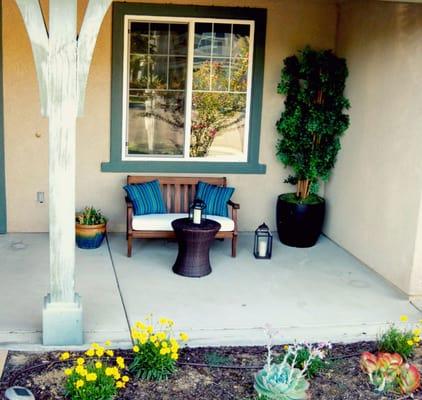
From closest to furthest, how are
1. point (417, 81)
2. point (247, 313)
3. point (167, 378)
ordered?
point (167, 378) < point (247, 313) < point (417, 81)

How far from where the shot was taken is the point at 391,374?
3.97 m

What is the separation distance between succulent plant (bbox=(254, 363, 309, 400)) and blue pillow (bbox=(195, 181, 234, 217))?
10.4 feet

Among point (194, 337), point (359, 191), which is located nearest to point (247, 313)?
point (194, 337)

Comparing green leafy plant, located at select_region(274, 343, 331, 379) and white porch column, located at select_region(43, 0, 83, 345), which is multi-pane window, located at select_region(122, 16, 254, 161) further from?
green leafy plant, located at select_region(274, 343, 331, 379)

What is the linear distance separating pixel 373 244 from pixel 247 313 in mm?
1876

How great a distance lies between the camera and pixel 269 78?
23.9 ft

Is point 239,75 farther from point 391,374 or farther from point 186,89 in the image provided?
point 391,374

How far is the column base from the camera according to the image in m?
4.32

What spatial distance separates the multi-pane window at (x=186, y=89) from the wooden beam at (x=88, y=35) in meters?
2.98

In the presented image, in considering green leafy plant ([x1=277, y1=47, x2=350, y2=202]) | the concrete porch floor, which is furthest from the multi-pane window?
the concrete porch floor

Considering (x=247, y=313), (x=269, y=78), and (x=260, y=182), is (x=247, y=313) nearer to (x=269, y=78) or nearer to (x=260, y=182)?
(x=260, y=182)

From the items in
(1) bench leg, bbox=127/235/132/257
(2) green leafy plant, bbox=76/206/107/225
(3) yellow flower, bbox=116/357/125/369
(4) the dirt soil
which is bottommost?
(4) the dirt soil

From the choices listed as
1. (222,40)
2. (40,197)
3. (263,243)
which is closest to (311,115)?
(222,40)

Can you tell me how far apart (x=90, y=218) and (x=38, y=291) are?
1.50m
